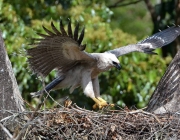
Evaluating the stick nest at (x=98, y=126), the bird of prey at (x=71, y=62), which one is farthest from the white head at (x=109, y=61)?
the stick nest at (x=98, y=126)

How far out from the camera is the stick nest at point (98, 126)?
27.6 ft

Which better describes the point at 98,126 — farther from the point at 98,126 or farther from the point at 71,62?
the point at 71,62

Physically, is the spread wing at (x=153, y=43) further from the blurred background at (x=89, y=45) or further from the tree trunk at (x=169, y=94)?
the tree trunk at (x=169, y=94)

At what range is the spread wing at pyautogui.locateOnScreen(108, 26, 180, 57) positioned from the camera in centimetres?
1153

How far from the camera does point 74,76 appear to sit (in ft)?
35.2

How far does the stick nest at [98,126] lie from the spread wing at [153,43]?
2.79 meters

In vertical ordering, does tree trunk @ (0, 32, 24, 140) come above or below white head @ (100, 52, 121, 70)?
above

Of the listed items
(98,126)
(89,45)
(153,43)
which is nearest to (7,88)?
(98,126)

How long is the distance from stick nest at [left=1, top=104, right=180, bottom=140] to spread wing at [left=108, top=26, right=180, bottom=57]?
279cm

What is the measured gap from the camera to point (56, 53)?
33.1ft

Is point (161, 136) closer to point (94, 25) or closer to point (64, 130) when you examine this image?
point (64, 130)

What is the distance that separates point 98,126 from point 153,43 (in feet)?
12.6

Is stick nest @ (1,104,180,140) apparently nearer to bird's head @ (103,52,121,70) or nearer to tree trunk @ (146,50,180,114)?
tree trunk @ (146,50,180,114)

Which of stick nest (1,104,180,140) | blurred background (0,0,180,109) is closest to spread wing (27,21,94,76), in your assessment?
stick nest (1,104,180,140)
